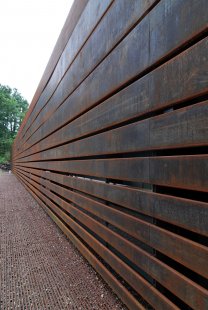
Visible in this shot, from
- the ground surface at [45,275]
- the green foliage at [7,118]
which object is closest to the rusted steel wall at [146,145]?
the ground surface at [45,275]

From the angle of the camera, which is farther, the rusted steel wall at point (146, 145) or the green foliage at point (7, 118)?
the green foliage at point (7, 118)

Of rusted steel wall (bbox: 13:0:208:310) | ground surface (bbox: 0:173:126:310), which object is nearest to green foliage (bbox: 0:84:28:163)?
ground surface (bbox: 0:173:126:310)

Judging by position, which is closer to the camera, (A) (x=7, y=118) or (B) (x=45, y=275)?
(B) (x=45, y=275)

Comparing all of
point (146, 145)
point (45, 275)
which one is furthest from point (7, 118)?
point (146, 145)

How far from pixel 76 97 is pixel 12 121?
47.6m

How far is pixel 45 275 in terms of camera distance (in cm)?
283

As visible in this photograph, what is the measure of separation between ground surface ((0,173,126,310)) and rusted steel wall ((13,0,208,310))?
0.54 ft

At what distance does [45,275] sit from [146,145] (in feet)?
6.06

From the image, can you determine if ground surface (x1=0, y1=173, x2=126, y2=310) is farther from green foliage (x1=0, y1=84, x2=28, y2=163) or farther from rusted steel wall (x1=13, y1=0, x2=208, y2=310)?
green foliage (x1=0, y1=84, x2=28, y2=163)

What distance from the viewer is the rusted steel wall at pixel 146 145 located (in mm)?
1370

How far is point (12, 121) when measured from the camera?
48.4 meters

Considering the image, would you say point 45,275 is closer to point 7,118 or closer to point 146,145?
point 146,145

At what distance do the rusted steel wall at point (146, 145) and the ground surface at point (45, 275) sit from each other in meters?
0.16

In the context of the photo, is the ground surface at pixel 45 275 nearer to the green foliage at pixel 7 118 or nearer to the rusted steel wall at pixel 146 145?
the rusted steel wall at pixel 146 145
